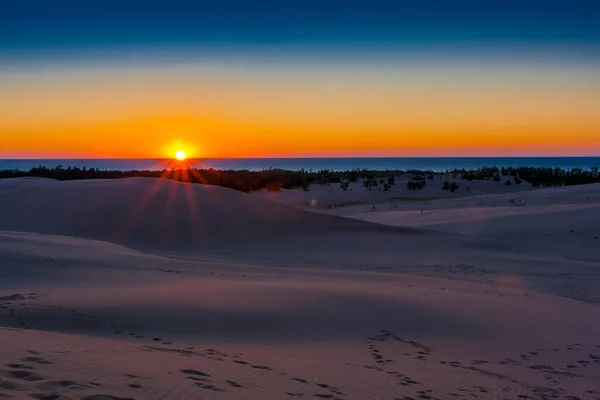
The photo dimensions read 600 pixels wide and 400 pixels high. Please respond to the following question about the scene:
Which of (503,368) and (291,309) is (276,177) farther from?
(503,368)

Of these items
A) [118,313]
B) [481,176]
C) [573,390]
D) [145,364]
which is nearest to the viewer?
[145,364]

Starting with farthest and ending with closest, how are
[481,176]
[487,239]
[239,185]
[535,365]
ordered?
[481,176], [239,185], [487,239], [535,365]

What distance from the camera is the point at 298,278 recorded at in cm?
1124

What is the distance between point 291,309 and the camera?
816 centimetres

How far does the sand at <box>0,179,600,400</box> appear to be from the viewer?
16.5ft

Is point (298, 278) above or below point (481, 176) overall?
below

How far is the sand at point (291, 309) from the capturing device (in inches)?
198

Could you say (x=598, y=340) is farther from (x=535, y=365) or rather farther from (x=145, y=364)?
(x=145, y=364)

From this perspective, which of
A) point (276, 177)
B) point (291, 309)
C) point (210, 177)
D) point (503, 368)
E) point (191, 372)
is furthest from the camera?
point (276, 177)

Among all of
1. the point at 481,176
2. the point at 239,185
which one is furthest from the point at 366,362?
the point at 481,176

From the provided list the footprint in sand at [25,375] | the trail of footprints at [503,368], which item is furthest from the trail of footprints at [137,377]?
the trail of footprints at [503,368]

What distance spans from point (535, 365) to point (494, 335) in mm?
1172

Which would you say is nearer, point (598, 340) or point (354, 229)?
point (598, 340)

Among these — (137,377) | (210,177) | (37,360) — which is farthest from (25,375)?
(210,177)
